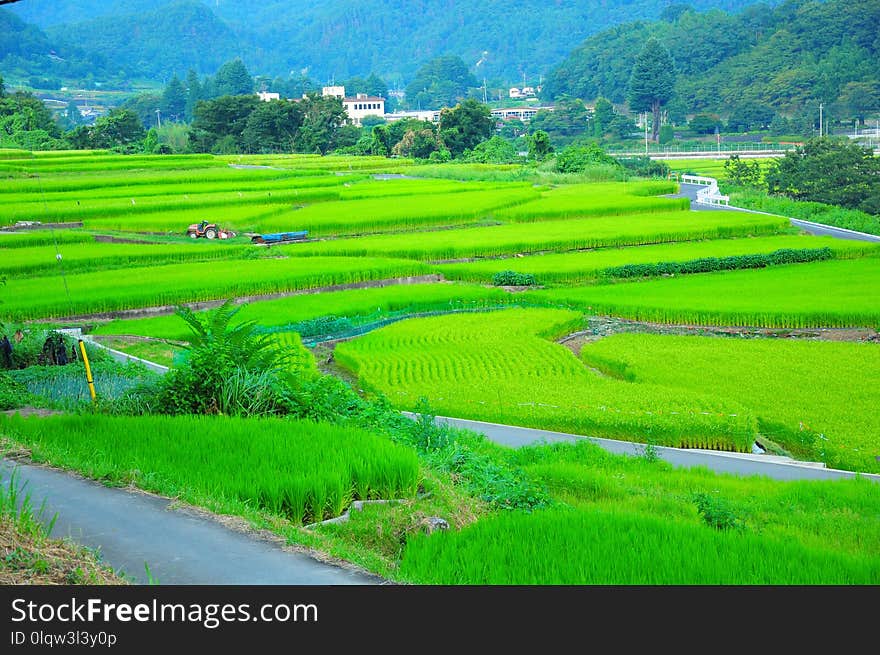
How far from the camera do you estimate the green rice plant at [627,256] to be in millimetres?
29250

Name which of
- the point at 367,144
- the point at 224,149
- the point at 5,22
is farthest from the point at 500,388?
the point at 5,22

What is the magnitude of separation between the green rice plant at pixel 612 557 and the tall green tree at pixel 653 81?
114 meters

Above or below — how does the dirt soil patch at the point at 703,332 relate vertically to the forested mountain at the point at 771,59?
below

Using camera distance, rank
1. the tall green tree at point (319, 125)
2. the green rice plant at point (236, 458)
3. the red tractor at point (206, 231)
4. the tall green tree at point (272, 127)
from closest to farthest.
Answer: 1. the green rice plant at point (236, 458)
2. the red tractor at point (206, 231)
3. the tall green tree at point (272, 127)
4. the tall green tree at point (319, 125)

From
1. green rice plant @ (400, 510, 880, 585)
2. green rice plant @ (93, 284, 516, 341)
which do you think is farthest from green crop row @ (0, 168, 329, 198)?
green rice plant @ (400, 510, 880, 585)

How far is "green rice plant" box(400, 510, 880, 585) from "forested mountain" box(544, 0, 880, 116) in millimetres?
102533

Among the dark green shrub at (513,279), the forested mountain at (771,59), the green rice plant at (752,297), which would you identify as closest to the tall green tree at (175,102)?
the forested mountain at (771,59)

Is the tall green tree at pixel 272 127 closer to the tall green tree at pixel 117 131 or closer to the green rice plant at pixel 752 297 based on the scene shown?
the tall green tree at pixel 117 131

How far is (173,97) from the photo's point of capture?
457ft

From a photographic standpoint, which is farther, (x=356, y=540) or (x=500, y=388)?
(x=500, y=388)
